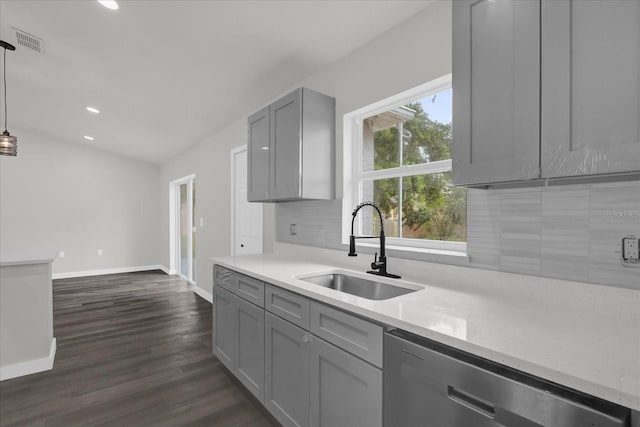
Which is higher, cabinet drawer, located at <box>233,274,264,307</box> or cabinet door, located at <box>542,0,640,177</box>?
cabinet door, located at <box>542,0,640,177</box>

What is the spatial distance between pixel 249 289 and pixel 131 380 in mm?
1350

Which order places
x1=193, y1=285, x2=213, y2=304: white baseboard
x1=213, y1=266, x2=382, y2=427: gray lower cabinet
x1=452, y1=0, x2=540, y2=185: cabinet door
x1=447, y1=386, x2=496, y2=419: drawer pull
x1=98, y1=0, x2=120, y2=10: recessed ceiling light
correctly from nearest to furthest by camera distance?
x1=447, y1=386, x2=496, y2=419: drawer pull, x1=452, y1=0, x2=540, y2=185: cabinet door, x1=213, y1=266, x2=382, y2=427: gray lower cabinet, x1=98, y1=0, x2=120, y2=10: recessed ceiling light, x1=193, y1=285, x2=213, y2=304: white baseboard

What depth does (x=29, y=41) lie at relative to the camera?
2.89 meters

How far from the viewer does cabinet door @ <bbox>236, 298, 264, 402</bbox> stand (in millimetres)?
1987

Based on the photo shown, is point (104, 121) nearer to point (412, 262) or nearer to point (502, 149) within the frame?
point (412, 262)

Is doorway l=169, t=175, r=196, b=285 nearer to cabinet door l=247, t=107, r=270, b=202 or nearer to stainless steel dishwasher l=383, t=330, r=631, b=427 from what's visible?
cabinet door l=247, t=107, r=270, b=202

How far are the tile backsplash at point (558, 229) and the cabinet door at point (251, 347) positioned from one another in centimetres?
138

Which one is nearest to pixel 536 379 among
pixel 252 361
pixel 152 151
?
pixel 252 361

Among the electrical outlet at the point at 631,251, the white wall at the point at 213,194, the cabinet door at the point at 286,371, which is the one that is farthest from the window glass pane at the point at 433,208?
the white wall at the point at 213,194

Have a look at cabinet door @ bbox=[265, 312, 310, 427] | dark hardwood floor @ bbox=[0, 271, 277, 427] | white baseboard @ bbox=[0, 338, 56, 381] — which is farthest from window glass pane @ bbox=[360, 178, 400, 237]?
white baseboard @ bbox=[0, 338, 56, 381]

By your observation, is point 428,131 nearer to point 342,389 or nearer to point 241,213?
point 342,389

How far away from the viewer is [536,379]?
0.82m

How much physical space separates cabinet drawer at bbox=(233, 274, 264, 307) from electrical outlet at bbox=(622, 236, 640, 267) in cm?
176

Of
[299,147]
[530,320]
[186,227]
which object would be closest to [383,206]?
[299,147]
